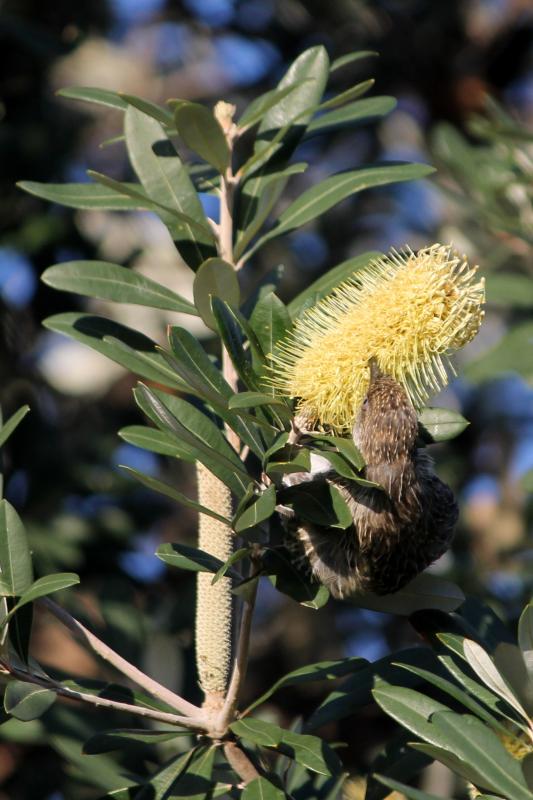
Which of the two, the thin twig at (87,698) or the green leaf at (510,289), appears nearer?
the thin twig at (87,698)

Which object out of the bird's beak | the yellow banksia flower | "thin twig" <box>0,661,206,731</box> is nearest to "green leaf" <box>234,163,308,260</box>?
the yellow banksia flower

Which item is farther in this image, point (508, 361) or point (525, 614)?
point (508, 361)

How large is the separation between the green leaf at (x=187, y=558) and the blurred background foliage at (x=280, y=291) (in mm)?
790

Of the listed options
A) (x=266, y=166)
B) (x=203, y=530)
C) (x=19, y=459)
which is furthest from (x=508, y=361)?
(x=19, y=459)

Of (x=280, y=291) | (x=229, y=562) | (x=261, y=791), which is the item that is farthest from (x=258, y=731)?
(x=280, y=291)

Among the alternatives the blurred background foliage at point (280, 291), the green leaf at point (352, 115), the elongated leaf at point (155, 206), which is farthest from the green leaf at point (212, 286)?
the blurred background foliage at point (280, 291)

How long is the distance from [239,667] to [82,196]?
3.36 ft

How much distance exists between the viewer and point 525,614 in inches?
64.9

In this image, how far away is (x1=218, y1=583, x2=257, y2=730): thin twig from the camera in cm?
176

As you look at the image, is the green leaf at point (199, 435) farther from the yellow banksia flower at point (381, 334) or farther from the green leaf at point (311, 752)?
the green leaf at point (311, 752)

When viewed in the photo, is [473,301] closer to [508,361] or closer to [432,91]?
[508,361]

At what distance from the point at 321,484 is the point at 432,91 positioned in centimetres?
402

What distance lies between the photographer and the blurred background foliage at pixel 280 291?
3.31m

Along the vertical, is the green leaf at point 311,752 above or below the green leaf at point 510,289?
below
